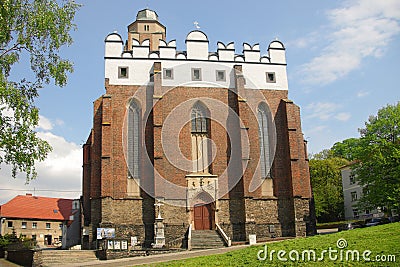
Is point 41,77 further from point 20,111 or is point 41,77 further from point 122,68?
point 122,68

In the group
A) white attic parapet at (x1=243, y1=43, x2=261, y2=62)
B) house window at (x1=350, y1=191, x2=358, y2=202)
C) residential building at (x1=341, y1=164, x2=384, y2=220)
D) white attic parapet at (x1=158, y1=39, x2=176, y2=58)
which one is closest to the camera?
white attic parapet at (x1=158, y1=39, x2=176, y2=58)

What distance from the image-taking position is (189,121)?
32.8 m

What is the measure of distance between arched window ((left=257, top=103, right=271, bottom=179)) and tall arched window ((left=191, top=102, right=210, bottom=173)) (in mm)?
4044

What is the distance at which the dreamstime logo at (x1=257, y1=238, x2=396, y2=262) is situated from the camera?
41.5ft

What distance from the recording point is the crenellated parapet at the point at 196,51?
111ft

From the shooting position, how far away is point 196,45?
34719mm

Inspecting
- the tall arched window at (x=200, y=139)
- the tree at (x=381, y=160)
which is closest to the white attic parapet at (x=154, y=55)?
the tall arched window at (x=200, y=139)

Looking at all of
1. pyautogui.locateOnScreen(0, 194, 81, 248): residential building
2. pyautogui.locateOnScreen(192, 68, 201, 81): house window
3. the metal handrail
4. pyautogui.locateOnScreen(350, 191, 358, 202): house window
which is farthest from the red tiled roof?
pyautogui.locateOnScreen(350, 191, 358, 202): house window

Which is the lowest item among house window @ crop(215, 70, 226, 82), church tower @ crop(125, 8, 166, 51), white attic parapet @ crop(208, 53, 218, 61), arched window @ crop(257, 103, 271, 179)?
arched window @ crop(257, 103, 271, 179)

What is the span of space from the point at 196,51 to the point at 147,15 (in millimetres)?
12179

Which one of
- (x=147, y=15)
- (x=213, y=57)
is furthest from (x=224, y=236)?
(x=147, y=15)

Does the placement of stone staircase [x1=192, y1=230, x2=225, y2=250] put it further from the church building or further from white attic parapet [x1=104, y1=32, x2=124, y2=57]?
white attic parapet [x1=104, y1=32, x2=124, y2=57]

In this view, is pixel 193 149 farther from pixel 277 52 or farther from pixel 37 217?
pixel 37 217

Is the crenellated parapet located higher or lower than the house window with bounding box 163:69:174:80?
higher
